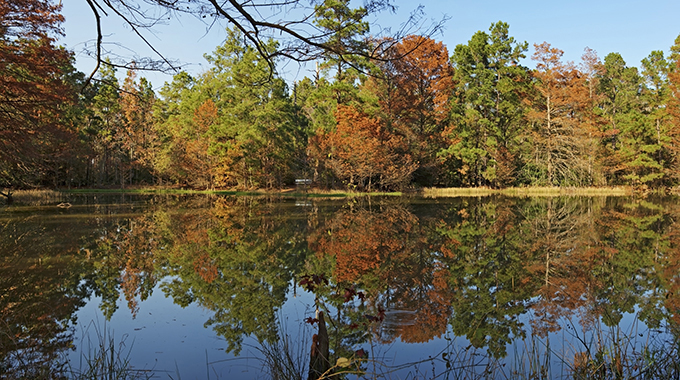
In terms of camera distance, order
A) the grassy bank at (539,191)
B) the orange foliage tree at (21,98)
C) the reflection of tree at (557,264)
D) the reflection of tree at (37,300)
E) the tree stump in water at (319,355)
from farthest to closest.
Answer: the grassy bank at (539,191), the orange foliage tree at (21,98), the reflection of tree at (557,264), the reflection of tree at (37,300), the tree stump in water at (319,355)

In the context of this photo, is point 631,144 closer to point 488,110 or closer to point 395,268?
point 488,110

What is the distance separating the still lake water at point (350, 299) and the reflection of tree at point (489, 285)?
4cm

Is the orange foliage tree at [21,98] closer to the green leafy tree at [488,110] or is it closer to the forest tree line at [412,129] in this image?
the forest tree line at [412,129]

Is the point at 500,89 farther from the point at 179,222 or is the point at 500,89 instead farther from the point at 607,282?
the point at 607,282

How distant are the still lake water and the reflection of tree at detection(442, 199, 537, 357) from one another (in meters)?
0.04

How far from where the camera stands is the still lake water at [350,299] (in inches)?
160

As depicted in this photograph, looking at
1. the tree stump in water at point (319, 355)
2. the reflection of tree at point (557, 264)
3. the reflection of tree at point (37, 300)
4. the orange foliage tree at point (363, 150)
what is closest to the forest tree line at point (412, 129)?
the orange foliage tree at point (363, 150)

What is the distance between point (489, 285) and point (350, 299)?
12.3 ft

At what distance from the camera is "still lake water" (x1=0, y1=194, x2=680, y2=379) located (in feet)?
13.3

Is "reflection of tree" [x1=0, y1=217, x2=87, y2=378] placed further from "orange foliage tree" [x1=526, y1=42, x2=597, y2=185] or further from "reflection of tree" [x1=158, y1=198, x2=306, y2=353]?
"orange foliage tree" [x1=526, y1=42, x2=597, y2=185]

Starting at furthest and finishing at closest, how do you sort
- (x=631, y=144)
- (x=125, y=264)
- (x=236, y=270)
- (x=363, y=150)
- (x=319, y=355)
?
1. (x=631, y=144)
2. (x=363, y=150)
3. (x=125, y=264)
4. (x=236, y=270)
5. (x=319, y=355)

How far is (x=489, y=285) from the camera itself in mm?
6867

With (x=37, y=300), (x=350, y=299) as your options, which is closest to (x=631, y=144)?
(x=350, y=299)

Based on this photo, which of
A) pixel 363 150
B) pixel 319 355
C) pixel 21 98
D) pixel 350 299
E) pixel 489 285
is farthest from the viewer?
pixel 363 150
